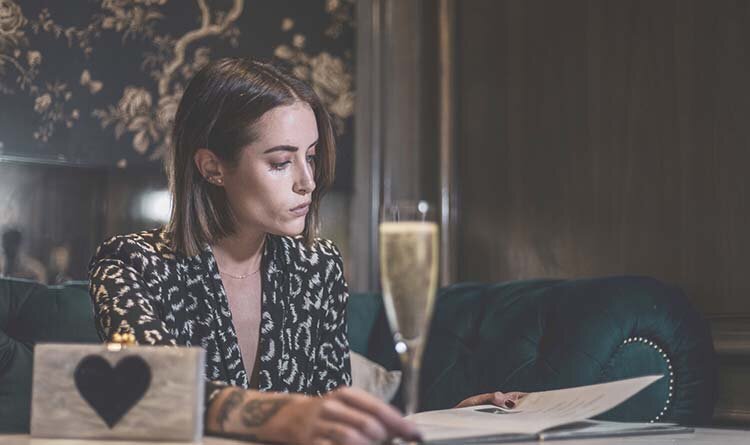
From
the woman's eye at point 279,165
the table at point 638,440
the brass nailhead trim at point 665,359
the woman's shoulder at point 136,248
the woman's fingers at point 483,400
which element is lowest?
the brass nailhead trim at point 665,359

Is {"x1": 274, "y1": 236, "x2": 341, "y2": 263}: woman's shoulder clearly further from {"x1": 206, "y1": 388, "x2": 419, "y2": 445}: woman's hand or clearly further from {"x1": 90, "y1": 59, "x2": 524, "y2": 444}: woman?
{"x1": 206, "y1": 388, "x2": 419, "y2": 445}: woman's hand

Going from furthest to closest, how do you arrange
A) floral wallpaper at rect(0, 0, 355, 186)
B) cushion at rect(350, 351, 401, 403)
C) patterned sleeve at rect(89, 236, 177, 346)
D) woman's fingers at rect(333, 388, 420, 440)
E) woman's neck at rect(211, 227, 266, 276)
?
floral wallpaper at rect(0, 0, 355, 186) < cushion at rect(350, 351, 401, 403) < woman's neck at rect(211, 227, 266, 276) < patterned sleeve at rect(89, 236, 177, 346) < woman's fingers at rect(333, 388, 420, 440)

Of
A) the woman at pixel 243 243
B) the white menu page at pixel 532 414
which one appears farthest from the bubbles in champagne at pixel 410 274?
the woman at pixel 243 243

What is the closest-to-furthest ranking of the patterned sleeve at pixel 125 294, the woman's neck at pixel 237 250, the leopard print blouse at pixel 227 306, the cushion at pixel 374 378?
the patterned sleeve at pixel 125 294 → the leopard print blouse at pixel 227 306 → the woman's neck at pixel 237 250 → the cushion at pixel 374 378

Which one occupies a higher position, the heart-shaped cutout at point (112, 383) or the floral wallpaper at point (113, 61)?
the floral wallpaper at point (113, 61)

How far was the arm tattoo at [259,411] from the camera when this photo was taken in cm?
109

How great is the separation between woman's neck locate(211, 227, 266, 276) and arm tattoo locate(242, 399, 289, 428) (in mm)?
945

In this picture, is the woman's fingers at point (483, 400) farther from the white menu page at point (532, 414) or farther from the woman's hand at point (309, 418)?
the woman's hand at point (309, 418)

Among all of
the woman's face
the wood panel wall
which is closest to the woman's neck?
the woman's face

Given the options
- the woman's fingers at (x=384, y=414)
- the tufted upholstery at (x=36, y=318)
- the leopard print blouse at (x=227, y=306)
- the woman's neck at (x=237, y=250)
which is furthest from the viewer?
the tufted upholstery at (x=36, y=318)

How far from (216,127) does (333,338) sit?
0.56 meters

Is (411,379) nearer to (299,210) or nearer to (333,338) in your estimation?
(299,210)

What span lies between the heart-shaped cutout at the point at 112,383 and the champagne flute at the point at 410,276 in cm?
31

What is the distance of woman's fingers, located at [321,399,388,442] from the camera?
→ 94cm
